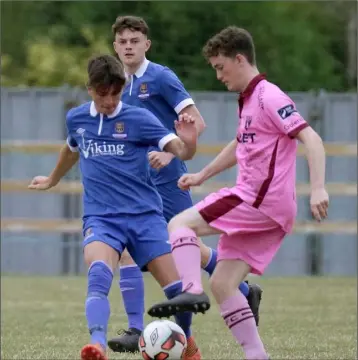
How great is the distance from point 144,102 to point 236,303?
1868 mm

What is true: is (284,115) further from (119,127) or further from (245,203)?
(119,127)

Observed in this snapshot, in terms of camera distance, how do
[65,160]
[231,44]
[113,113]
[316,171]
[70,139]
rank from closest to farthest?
[316,171] → [231,44] → [113,113] → [70,139] → [65,160]

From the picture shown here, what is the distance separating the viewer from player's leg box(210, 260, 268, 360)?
6.76 metres

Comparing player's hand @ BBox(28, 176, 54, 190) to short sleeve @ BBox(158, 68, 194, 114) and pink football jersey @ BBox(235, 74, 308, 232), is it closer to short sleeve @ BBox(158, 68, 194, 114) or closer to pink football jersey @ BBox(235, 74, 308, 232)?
short sleeve @ BBox(158, 68, 194, 114)

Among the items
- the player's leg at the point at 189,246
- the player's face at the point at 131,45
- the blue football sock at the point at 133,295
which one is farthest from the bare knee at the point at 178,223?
the player's face at the point at 131,45

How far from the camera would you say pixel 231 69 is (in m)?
6.77

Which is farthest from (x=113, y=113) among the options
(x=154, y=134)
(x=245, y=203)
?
(x=245, y=203)

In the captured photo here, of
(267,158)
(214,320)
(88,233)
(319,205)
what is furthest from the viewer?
(214,320)

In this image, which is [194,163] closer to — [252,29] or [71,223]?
[71,223]

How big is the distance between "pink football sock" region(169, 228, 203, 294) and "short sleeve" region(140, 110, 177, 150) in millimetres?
731

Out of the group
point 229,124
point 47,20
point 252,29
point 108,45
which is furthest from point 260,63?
point 229,124

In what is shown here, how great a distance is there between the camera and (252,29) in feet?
86.7

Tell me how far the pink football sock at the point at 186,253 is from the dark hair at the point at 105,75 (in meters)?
0.97

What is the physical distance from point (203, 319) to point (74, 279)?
16.0ft
